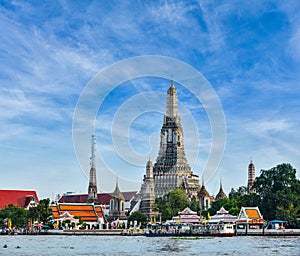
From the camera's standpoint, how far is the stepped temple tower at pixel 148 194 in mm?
125719

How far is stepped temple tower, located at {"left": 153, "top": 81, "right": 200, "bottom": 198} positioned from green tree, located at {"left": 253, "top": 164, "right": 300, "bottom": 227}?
4346 centimetres

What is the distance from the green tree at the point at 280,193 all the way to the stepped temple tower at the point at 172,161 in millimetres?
43463

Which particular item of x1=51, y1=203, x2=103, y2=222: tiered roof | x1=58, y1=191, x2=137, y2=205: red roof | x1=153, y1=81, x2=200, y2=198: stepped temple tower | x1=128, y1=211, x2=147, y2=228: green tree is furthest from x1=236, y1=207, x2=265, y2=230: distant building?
x1=58, y1=191, x2=137, y2=205: red roof

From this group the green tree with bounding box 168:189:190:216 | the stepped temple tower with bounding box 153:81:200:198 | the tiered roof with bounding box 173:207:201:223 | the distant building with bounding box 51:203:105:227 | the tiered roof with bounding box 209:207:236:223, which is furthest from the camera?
the stepped temple tower with bounding box 153:81:200:198

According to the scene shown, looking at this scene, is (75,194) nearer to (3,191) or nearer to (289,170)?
(3,191)

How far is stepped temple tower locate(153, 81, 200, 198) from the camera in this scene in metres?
135

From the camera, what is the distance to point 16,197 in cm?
14512

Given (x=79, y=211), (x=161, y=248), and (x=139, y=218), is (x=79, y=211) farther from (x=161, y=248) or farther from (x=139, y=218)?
(x=161, y=248)

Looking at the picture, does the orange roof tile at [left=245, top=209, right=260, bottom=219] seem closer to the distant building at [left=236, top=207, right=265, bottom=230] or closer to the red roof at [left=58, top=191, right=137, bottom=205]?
the distant building at [left=236, top=207, right=265, bottom=230]

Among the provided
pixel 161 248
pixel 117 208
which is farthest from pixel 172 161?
pixel 161 248

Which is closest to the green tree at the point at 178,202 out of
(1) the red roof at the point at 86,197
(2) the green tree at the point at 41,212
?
(2) the green tree at the point at 41,212

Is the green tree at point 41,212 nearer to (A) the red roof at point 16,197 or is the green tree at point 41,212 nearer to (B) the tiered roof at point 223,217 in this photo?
(B) the tiered roof at point 223,217

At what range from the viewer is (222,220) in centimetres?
9056

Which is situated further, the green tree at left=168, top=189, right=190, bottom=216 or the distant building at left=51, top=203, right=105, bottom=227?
the distant building at left=51, top=203, right=105, bottom=227
